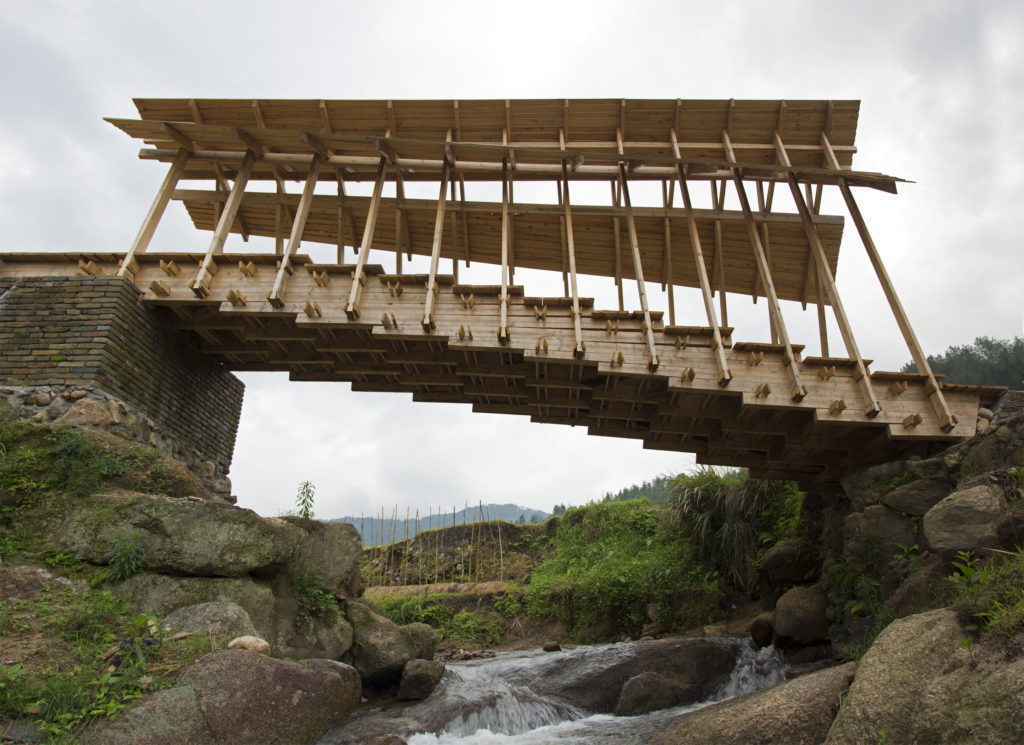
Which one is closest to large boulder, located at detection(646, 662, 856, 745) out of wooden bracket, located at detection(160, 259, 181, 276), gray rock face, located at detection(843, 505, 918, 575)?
gray rock face, located at detection(843, 505, 918, 575)

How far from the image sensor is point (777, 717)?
639 centimetres

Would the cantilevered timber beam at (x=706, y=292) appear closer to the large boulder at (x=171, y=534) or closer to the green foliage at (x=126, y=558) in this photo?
the large boulder at (x=171, y=534)

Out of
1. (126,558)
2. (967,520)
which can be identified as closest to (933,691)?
(967,520)

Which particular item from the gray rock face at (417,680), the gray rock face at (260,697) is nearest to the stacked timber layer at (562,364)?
the gray rock face at (417,680)

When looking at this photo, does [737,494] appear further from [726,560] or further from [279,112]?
[279,112]

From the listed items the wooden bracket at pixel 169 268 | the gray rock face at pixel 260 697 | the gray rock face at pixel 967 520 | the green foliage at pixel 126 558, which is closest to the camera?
the gray rock face at pixel 260 697

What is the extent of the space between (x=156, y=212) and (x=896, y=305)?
12.9 metres

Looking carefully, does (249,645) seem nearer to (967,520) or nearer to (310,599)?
(310,599)

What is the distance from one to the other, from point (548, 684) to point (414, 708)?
2162 mm

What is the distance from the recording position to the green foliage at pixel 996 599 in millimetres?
5223

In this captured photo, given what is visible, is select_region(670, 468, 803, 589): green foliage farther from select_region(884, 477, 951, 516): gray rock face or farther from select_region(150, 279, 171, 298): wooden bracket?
select_region(150, 279, 171, 298): wooden bracket

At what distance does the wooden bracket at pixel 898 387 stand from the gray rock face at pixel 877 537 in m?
1.73

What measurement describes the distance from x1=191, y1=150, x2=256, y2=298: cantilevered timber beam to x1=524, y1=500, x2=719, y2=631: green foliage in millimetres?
10619

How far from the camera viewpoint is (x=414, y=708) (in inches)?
321
